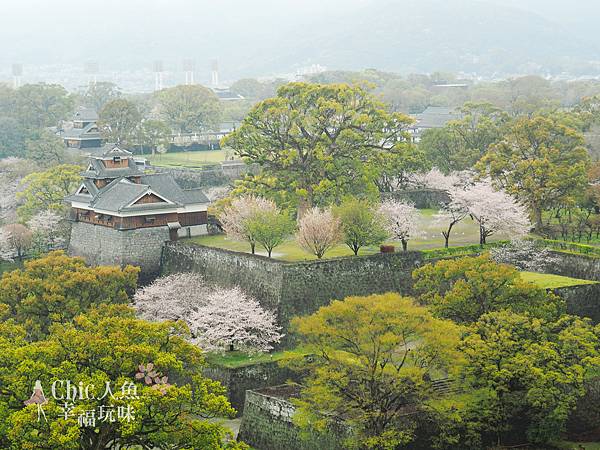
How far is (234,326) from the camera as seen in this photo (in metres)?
33.2

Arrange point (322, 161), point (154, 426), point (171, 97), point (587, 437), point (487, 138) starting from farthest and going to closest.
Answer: point (171, 97) → point (487, 138) → point (322, 161) → point (587, 437) → point (154, 426)

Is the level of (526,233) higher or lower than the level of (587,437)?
higher

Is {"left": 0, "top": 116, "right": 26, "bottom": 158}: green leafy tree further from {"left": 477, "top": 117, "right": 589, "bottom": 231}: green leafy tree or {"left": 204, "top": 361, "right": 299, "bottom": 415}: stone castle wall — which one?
{"left": 204, "top": 361, "right": 299, "bottom": 415}: stone castle wall

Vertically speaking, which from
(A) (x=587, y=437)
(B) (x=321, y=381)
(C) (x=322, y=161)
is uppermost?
(C) (x=322, y=161)

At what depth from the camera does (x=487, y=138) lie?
52938 mm

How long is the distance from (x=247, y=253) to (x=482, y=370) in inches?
476

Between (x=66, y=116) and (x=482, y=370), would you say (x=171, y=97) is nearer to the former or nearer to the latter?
(x=66, y=116)

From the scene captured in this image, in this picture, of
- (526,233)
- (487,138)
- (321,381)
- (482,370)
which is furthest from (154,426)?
(487,138)

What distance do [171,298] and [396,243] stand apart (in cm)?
896

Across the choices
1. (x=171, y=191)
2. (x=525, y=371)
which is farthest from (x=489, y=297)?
(x=171, y=191)

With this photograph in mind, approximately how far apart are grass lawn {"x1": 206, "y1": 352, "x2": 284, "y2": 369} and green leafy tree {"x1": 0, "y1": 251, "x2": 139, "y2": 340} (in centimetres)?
370

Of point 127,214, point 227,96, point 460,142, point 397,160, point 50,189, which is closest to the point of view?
point 127,214

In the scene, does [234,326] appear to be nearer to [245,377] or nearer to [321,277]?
[245,377]

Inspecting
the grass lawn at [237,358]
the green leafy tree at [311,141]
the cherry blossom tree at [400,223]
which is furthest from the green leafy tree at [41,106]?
the grass lawn at [237,358]
